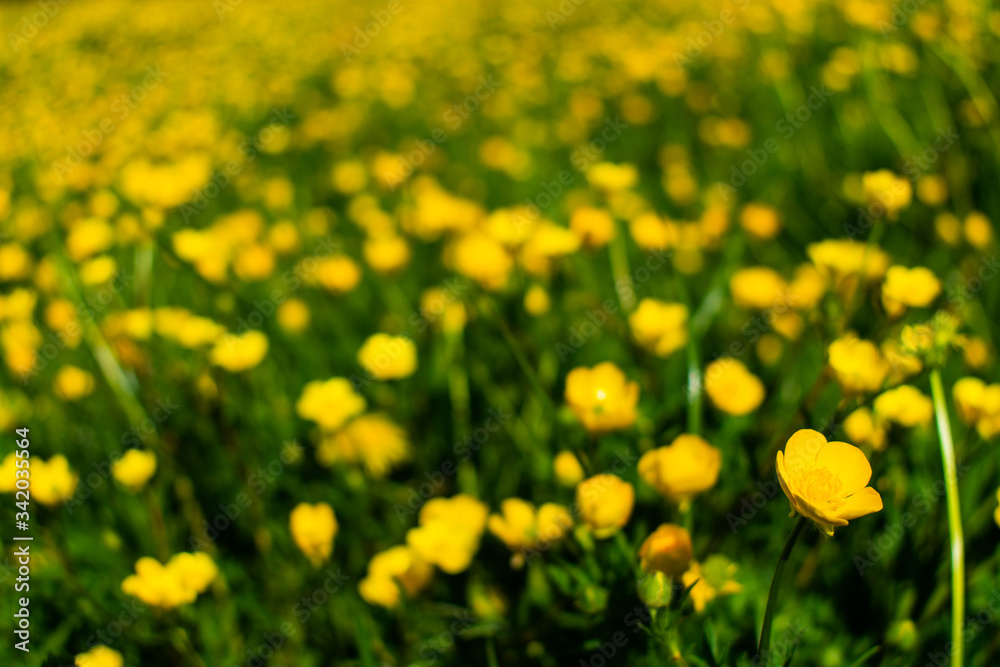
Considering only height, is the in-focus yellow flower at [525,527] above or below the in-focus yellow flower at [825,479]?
below

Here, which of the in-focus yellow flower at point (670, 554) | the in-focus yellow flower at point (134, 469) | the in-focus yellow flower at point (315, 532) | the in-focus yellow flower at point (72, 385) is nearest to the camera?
the in-focus yellow flower at point (670, 554)

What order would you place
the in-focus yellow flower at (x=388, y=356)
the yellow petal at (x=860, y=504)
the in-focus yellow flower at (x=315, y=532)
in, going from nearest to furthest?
the yellow petal at (x=860, y=504)
the in-focus yellow flower at (x=315, y=532)
the in-focus yellow flower at (x=388, y=356)

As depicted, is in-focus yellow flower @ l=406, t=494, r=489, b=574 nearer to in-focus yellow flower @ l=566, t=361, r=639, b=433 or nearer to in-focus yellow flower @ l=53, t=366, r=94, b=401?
in-focus yellow flower @ l=566, t=361, r=639, b=433

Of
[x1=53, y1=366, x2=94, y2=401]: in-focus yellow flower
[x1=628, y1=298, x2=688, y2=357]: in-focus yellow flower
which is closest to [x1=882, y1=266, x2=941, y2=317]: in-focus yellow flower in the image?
[x1=628, y1=298, x2=688, y2=357]: in-focus yellow flower

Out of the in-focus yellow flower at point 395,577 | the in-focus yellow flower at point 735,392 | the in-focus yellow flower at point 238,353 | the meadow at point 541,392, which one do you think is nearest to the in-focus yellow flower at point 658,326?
the meadow at point 541,392

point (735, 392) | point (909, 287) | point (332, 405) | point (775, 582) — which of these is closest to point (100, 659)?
point (332, 405)

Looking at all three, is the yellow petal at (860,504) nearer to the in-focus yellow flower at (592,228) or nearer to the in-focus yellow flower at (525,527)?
the in-focus yellow flower at (525,527)

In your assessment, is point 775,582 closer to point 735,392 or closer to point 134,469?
point 735,392
